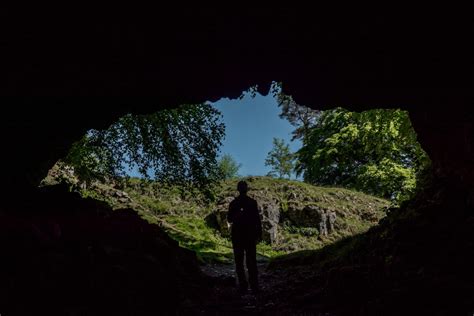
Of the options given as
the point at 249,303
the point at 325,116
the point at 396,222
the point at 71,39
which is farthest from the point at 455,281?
the point at 325,116

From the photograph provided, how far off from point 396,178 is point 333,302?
18.0 meters

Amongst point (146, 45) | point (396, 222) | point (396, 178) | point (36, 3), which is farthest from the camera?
point (396, 178)

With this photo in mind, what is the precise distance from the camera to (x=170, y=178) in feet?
45.4

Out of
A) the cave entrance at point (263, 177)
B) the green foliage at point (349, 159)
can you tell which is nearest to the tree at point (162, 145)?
the cave entrance at point (263, 177)

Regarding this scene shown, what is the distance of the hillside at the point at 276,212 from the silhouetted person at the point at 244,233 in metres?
12.7

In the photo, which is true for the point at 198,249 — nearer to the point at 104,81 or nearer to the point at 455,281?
the point at 104,81

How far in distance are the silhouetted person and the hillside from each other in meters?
12.7

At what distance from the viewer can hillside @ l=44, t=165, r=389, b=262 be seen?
68.6 ft

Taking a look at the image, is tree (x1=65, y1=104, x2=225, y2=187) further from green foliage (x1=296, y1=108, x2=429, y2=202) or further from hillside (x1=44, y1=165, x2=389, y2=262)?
green foliage (x1=296, y1=108, x2=429, y2=202)

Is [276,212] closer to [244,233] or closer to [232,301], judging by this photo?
[244,233]

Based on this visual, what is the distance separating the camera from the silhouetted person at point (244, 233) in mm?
6926

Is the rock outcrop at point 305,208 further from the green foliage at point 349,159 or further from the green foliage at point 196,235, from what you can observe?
the green foliage at point 349,159

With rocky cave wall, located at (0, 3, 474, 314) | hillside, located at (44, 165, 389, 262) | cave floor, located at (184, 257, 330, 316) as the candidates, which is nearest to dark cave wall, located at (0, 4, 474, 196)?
rocky cave wall, located at (0, 3, 474, 314)

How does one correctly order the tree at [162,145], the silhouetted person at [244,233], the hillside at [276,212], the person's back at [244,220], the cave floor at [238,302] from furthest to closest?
1. the hillside at [276,212]
2. the tree at [162,145]
3. the person's back at [244,220]
4. the silhouetted person at [244,233]
5. the cave floor at [238,302]
